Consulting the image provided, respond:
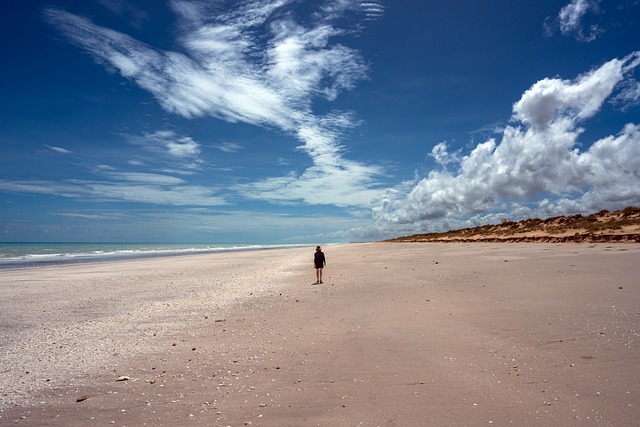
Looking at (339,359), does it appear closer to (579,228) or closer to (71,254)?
(579,228)

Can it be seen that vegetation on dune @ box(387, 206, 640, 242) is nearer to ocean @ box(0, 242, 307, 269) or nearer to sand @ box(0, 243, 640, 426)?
sand @ box(0, 243, 640, 426)

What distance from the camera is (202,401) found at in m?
5.81

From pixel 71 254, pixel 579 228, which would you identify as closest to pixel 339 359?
pixel 579 228

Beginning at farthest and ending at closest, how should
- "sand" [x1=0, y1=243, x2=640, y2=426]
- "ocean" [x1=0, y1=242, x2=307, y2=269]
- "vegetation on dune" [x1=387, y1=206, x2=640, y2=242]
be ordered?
"ocean" [x1=0, y1=242, x2=307, y2=269], "vegetation on dune" [x1=387, y1=206, x2=640, y2=242], "sand" [x1=0, y1=243, x2=640, y2=426]

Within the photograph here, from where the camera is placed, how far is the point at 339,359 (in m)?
7.46

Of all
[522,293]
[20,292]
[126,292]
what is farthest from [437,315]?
[20,292]

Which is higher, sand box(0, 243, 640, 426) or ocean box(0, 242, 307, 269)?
ocean box(0, 242, 307, 269)

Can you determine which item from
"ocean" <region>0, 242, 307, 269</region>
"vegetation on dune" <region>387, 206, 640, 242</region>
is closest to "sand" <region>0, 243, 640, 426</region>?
"vegetation on dune" <region>387, 206, 640, 242</region>

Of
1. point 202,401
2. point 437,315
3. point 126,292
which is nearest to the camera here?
point 202,401

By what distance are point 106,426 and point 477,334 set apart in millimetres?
7220

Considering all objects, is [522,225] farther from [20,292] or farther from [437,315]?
[20,292]

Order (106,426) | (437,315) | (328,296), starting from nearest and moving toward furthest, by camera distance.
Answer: (106,426)
(437,315)
(328,296)

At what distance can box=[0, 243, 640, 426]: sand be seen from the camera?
17.5 feet

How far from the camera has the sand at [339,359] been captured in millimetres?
5332
